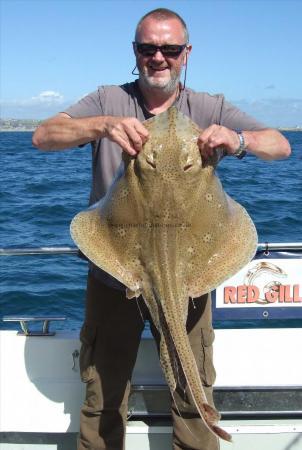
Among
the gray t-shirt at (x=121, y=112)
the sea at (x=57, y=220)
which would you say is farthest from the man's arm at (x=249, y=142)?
the sea at (x=57, y=220)

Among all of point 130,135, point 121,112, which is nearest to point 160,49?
point 121,112

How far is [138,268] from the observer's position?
2996 millimetres

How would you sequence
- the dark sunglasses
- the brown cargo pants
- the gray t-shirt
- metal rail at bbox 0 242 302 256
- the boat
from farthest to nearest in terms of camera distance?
metal rail at bbox 0 242 302 256 → the boat → the brown cargo pants → the gray t-shirt → the dark sunglasses

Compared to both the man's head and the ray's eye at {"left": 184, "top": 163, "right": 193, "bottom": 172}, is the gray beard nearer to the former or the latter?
the man's head

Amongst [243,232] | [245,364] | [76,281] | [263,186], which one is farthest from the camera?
[263,186]

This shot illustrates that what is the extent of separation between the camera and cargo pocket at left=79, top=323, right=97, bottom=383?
368 cm

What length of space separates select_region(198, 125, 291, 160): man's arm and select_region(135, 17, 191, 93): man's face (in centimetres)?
58

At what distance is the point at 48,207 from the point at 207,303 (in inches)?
537

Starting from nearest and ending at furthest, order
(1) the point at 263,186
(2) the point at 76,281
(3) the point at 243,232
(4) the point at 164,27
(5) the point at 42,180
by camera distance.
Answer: (3) the point at 243,232, (4) the point at 164,27, (2) the point at 76,281, (1) the point at 263,186, (5) the point at 42,180

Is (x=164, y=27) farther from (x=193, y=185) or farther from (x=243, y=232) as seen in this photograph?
(x=243, y=232)

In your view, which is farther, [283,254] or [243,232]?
[283,254]

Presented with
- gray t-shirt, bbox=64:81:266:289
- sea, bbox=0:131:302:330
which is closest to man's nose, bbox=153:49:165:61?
gray t-shirt, bbox=64:81:266:289

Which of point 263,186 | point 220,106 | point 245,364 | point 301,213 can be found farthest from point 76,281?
point 263,186

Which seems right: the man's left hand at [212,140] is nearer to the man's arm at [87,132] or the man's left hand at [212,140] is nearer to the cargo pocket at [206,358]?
the man's arm at [87,132]
